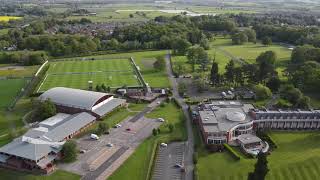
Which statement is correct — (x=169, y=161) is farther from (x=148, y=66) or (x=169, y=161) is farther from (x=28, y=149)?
(x=148, y=66)

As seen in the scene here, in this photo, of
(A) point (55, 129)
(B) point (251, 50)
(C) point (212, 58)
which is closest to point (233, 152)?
(A) point (55, 129)

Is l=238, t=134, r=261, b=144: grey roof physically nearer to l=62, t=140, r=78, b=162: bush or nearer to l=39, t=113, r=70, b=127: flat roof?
l=62, t=140, r=78, b=162: bush

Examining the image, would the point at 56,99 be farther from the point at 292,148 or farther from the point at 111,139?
the point at 292,148

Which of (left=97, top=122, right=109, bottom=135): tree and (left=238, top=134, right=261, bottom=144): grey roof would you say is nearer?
(left=238, top=134, right=261, bottom=144): grey roof

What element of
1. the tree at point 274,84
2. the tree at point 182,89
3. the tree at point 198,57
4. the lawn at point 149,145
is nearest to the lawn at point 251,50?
the tree at point 198,57

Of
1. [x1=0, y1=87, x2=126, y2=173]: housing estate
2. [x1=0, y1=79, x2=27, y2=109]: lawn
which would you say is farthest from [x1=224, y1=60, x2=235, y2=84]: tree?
[x1=0, y1=79, x2=27, y2=109]: lawn

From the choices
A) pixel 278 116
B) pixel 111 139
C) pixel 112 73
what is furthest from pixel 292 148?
pixel 112 73

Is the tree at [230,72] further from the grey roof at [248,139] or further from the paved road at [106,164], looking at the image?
the paved road at [106,164]
